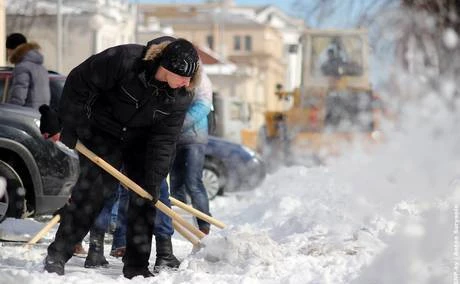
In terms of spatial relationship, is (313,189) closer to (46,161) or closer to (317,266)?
(46,161)

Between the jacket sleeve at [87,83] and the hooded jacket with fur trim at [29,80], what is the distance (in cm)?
370

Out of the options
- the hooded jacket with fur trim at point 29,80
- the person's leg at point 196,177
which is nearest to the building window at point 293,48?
the hooded jacket with fur trim at point 29,80

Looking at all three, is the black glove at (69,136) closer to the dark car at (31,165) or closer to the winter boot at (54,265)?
the winter boot at (54,265)

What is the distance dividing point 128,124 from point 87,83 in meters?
0.38

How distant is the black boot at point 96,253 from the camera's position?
7.18 meters

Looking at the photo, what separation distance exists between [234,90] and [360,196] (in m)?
86.0

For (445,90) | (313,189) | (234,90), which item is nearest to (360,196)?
(313,189)

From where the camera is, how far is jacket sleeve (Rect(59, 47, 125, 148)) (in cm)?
621

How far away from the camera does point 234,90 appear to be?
319ft

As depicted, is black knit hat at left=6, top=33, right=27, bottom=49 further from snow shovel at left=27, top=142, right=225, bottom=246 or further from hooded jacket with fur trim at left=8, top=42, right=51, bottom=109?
snow shovel at left=27, top=142, right=225, bottom=246

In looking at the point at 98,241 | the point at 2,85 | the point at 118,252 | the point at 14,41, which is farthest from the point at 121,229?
the point at 14,41

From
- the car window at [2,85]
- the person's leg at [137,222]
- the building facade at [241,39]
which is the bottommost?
the building facade at [241,39]

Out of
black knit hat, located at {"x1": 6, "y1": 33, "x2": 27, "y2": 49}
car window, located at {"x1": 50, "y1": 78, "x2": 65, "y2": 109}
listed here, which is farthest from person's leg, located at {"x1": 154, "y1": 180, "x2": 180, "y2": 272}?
black knit hat, located at {"x1": 6, "y1": 33, "x2": 27, "y2": 49}

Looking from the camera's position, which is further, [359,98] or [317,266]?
[359,98]
